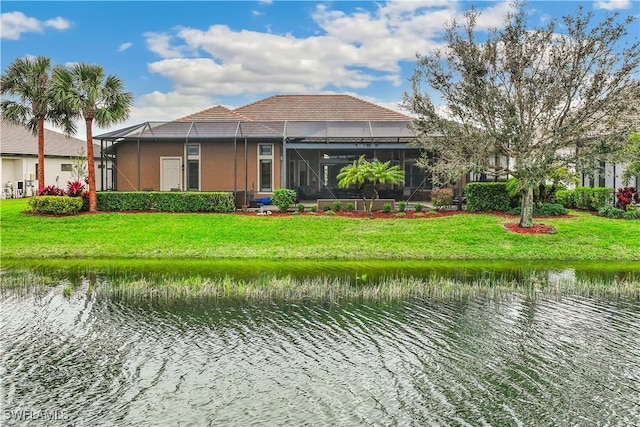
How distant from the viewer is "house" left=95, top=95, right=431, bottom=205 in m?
28.6

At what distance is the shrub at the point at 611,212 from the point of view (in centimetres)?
2397

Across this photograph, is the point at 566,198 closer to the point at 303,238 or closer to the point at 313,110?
the point at 303,238

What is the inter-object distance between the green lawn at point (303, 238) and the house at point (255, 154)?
546 centimetres

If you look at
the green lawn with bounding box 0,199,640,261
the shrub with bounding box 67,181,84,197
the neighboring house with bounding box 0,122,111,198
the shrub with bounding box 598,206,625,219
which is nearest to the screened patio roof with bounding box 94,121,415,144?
the shrub with bounding box 67,181,84,197

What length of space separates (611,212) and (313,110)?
61.4ft

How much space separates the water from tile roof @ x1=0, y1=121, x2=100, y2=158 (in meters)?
29.2

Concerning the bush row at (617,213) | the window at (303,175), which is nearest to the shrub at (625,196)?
the bush row at (617,213)

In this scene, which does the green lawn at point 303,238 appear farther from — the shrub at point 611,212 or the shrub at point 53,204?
the shrub at point 611,212

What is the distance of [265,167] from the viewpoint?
30.3 meters

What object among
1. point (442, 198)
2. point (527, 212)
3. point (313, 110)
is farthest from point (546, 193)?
point (313, 110)

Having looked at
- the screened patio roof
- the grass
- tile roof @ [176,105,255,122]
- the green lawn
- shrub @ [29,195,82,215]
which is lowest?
the grass

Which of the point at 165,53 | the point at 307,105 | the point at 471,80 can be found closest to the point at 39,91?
the point at 165,53

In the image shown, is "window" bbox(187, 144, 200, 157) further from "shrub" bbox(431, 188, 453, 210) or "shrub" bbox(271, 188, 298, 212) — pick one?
"shrub" bbox(431, 188, 453, 210)

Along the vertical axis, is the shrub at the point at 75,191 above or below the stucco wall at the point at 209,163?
below
